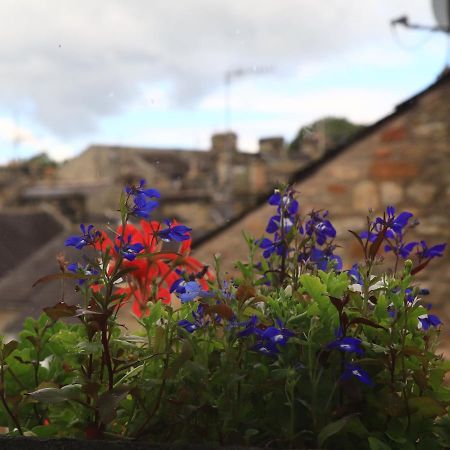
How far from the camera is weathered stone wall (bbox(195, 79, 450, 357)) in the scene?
15.4ft

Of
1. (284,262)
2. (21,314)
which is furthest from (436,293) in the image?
(21,314)

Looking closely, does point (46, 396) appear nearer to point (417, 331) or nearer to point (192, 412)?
point (192, 412)

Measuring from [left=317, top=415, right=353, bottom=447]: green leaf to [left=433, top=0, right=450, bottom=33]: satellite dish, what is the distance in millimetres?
5647

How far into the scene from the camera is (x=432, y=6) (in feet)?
20.6

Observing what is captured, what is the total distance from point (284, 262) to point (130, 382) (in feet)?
1.29

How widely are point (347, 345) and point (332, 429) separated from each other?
0.13 meters

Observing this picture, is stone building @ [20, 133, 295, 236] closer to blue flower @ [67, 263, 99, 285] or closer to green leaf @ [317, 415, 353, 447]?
blue flower @ [67, 263, 99, 285]

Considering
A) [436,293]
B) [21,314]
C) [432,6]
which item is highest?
[432,6]

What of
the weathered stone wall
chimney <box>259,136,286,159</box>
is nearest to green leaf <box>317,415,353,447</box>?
the weathered stone wall

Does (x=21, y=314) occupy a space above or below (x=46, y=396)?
below

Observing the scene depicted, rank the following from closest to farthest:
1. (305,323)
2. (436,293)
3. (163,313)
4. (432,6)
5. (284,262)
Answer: (305,323)
(163,313)
(284,262)
(436,293)
(432,6)

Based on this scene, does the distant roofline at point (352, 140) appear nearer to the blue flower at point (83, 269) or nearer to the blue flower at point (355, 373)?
the blue flower at point (83, 269)

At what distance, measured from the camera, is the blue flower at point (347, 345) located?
46.6 inches

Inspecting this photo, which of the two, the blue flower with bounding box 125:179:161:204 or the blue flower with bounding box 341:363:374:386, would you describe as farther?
the blue flower with bounding box 125:179:161:204
